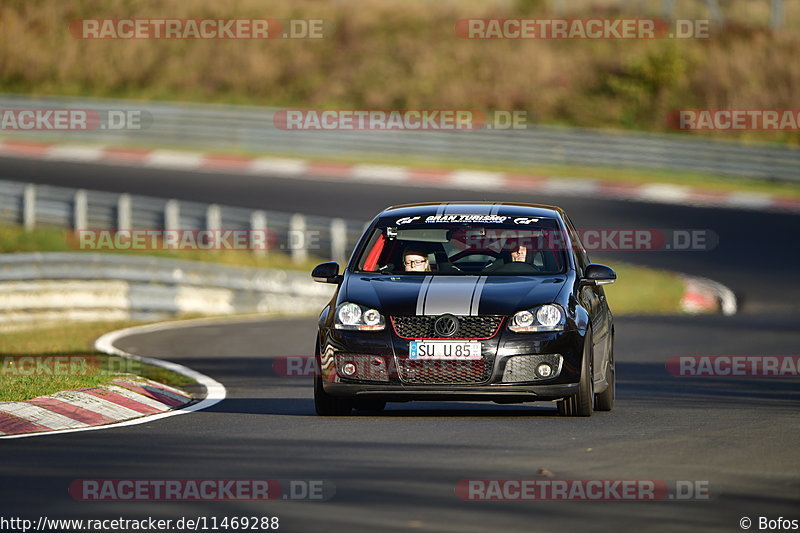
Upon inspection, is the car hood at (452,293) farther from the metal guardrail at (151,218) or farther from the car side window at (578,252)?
the metal guardrail at (151,218)

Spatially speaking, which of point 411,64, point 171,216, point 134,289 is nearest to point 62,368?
point 134,289

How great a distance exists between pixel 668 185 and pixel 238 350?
22.7m

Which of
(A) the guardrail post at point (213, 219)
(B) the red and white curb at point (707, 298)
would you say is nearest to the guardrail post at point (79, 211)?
(A) the guardrail post at point (213, 219)

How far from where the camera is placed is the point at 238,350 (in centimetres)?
1780

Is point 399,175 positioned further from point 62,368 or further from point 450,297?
point 450,297

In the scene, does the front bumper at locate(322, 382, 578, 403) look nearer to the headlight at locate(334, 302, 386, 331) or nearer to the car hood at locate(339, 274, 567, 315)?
the headlight at locate(334, 302, 386, 331)

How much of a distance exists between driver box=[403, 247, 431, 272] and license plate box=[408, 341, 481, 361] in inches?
39.1

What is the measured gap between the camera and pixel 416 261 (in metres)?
11.4

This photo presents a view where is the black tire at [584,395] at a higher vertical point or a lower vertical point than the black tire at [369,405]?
higher

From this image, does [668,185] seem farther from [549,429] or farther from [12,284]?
[549,429]

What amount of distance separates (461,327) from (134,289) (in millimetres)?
13748

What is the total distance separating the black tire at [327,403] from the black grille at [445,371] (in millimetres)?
750

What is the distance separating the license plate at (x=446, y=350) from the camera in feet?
34.3

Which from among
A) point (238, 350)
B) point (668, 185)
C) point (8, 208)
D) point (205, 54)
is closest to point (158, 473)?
point (238, 350)
